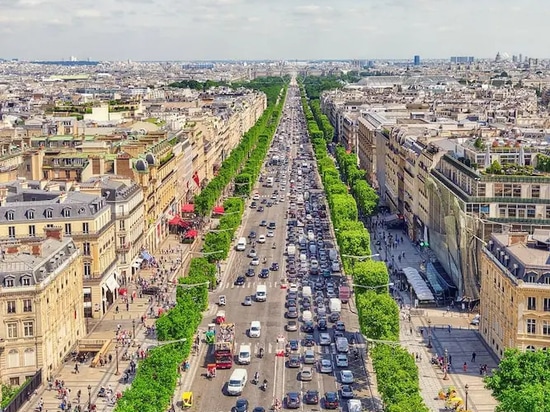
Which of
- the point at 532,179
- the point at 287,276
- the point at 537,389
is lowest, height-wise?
the point at 287,276

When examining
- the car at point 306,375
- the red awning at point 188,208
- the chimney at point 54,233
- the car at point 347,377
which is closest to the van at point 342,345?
the car at point 306,375

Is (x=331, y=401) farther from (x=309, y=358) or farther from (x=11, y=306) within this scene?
(x=11, y=306)

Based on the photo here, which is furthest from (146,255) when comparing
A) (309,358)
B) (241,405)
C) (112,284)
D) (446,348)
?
(241,405)

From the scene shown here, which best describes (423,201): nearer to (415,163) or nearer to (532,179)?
(415,163)

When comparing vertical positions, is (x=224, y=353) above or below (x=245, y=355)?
above

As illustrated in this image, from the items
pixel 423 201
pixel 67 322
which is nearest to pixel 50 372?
pixel 67 322

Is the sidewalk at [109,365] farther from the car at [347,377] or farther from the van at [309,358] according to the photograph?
the car at [347,377]
